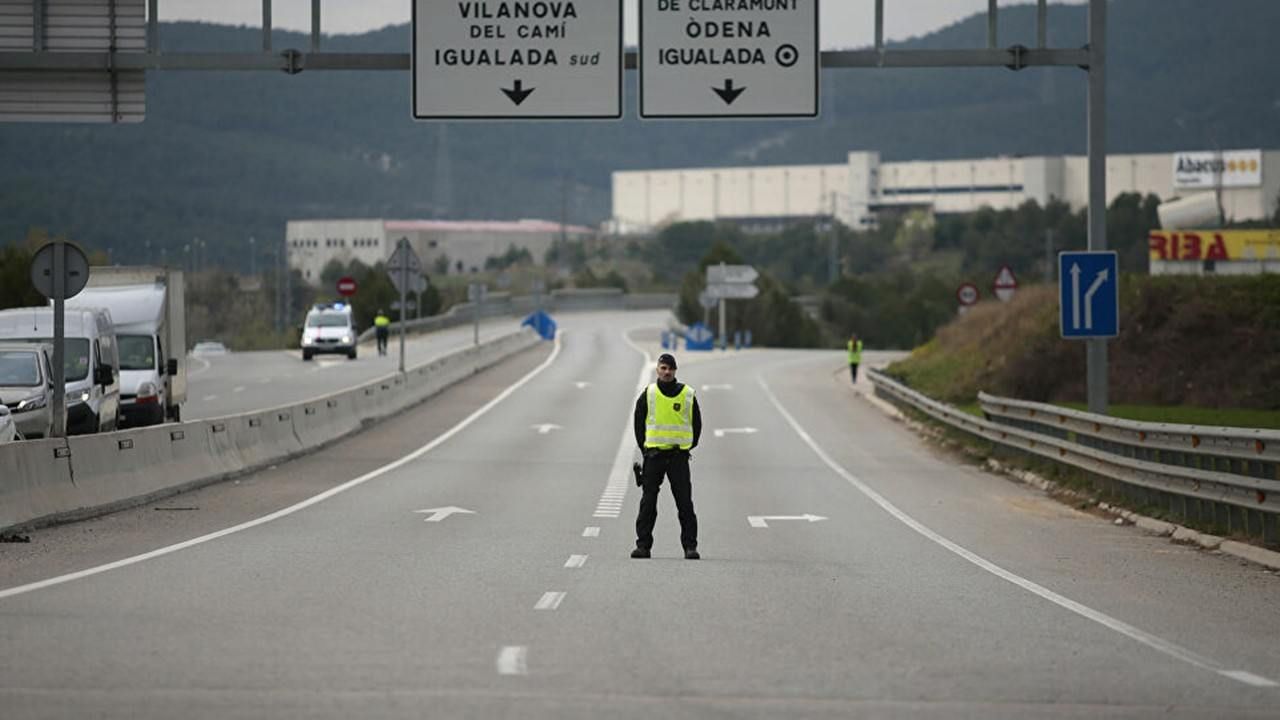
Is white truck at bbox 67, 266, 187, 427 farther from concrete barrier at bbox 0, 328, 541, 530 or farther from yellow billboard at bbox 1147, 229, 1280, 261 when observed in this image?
yellow billboard at bbox 1147, 229, 1280, 261

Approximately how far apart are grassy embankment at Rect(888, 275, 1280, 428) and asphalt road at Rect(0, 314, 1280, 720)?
18.6 metres

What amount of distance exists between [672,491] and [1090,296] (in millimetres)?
9946

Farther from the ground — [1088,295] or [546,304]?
[546,304]

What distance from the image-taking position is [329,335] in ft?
244

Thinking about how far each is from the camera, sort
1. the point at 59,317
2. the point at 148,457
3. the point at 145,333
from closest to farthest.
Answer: the point at 59,317
the point at 148,457
the point at 145,333

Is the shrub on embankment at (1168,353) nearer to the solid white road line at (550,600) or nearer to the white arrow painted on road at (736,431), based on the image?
the white arrow painted on road at (736,431)

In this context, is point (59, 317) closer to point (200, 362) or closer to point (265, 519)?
point (265, 519)

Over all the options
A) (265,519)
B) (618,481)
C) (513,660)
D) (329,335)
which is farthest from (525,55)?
(329,335)

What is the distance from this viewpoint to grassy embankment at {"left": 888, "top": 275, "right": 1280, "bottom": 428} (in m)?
44.3

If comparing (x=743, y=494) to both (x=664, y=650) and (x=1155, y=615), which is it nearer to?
(x=1155, y=615)

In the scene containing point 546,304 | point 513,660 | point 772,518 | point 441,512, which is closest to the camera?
point 513,660

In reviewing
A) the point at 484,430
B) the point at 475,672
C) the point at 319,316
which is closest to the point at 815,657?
the point at 475,672

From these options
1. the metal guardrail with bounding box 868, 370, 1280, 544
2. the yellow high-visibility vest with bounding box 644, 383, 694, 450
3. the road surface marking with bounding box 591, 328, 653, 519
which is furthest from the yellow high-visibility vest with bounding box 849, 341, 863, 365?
the yellow high-visibility vest with bounding box 644, 383, 694, 450

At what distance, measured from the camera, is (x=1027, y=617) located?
12969 millimetres
